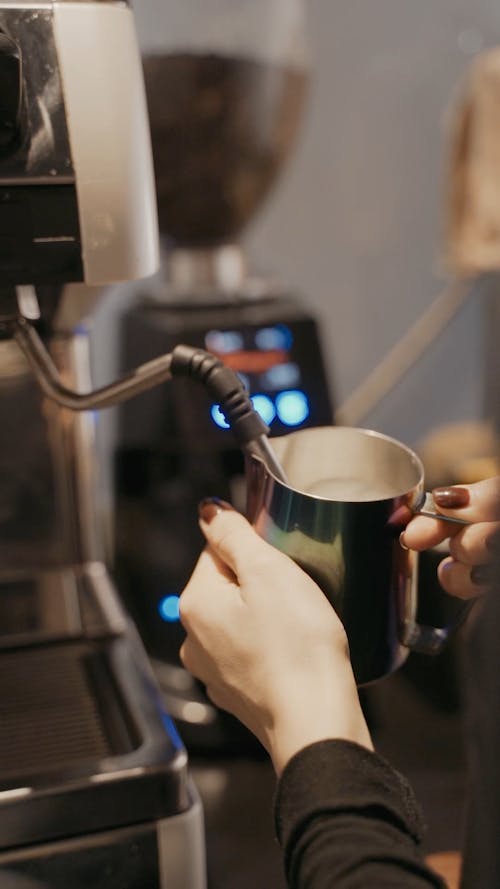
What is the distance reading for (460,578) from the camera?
16.5 inches

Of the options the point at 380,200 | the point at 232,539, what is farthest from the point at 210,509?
the point at 380,200

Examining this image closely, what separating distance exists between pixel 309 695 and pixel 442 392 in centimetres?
88

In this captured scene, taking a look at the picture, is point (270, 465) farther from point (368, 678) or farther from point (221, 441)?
point (221, 441)

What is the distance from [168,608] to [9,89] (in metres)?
0.43

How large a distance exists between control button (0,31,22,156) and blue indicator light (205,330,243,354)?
1.26 feet

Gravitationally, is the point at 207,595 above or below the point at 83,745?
above

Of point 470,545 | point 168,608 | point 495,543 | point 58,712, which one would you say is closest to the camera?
point 495,543

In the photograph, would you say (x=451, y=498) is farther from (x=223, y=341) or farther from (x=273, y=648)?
(x=223, y=341)

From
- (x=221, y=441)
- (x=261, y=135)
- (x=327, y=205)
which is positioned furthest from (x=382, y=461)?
(x=327, y=205)

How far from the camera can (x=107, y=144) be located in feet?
1.26

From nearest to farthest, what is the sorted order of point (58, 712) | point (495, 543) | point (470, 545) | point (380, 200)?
point (495, 543), point (470, 545), point (58, 712), point (380, 200)

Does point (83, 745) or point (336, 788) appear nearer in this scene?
point (336, 788)

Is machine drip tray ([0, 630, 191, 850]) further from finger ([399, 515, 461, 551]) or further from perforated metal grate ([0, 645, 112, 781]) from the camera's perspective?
finger ([399, 515, 461, 551])

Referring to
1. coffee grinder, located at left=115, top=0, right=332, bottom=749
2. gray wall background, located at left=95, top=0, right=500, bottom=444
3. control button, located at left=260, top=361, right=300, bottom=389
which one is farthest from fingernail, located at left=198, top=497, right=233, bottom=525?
gray wall background, located at left=95, top=0, right=500, bottom=444
